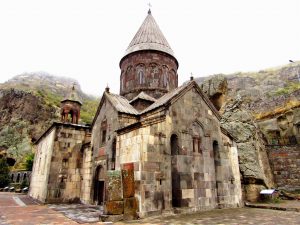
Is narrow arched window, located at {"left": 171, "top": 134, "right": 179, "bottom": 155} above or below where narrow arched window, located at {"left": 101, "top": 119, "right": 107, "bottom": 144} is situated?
below

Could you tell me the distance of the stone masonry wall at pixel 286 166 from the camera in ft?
48.4

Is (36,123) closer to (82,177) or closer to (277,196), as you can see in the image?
(82,177)

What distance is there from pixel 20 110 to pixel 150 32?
26967mm

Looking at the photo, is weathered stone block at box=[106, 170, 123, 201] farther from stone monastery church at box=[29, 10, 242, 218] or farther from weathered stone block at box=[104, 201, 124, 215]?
weathered stone block at box=[104, 201, 124, 215]

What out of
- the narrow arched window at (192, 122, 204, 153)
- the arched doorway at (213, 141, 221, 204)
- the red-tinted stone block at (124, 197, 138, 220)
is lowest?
the red-tinted stone block at (124, 197, 138, 220)

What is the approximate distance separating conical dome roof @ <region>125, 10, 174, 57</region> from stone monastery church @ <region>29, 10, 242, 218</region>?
0.26 ft

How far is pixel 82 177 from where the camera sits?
45.3 feet

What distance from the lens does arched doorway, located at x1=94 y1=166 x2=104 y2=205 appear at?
455 inches

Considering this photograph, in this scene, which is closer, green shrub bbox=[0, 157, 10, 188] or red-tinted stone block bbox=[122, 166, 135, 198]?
red-tinted stone block bbox=[122, 166, 135, 198]

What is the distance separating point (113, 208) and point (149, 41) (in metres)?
13.1

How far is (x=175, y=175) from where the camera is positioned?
342 inches

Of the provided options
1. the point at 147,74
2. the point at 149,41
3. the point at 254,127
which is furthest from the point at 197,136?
the point at 149,41

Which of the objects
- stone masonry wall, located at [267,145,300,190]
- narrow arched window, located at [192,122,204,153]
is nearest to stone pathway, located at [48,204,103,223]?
narrow arched window, located at [192,122,204,153]

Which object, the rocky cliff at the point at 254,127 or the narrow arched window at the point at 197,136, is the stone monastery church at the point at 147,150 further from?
the rocky cliff at the point at 254,127
